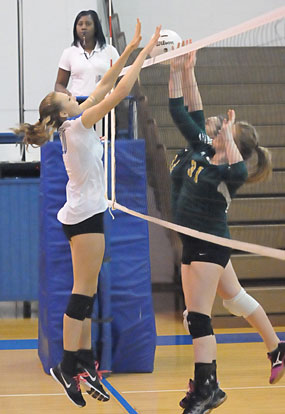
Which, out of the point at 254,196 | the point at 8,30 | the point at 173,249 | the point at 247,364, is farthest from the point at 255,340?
the point at 8,30

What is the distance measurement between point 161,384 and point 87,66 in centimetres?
262

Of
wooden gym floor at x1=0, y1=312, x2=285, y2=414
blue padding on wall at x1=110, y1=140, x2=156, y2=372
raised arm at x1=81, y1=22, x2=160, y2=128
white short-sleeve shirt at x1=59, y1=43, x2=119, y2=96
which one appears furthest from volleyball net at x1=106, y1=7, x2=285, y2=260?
white short-sleeve shirt at x1=59, y1=43, x2=119, y2=96

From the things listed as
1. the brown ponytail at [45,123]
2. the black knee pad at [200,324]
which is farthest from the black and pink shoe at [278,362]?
the brown ponytail at [45,123]

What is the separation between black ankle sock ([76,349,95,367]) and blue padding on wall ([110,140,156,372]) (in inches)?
42.3

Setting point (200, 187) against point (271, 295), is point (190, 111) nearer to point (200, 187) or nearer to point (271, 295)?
point (200, 187)

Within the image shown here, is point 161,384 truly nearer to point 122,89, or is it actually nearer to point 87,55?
point 122,89

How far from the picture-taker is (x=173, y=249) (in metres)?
7.89

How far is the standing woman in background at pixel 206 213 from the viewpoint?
304cm

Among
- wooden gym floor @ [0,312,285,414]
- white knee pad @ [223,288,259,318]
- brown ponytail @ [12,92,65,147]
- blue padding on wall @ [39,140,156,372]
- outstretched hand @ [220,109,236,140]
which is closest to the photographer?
outstretched hand @ [220,109,236,140]

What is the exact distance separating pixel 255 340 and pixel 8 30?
3923mm

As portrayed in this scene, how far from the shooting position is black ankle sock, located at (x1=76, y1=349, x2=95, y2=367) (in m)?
4.00

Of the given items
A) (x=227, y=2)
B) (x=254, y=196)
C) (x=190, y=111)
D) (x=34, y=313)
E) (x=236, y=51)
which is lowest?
(x=34, y=313)

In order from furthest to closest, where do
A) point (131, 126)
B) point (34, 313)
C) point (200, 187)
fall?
1. point (34, 313)
2. point (131, 126)
3. point (200, 187)

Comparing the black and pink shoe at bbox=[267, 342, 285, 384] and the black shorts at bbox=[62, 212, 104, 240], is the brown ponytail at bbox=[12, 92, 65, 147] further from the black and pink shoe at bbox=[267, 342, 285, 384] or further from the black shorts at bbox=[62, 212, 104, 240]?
the black and pink shoe at bbox=[267, 342, 285, 384]
